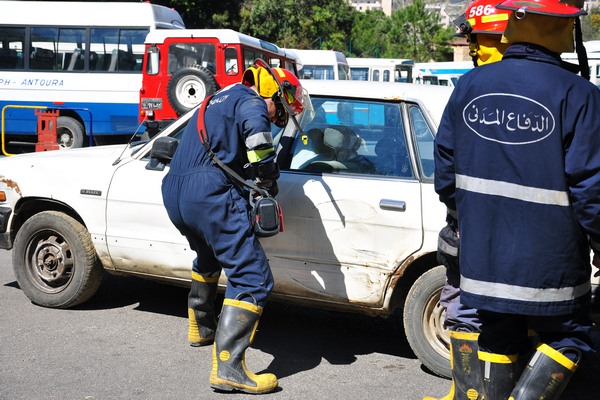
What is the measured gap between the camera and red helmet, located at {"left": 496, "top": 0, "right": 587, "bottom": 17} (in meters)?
2.98

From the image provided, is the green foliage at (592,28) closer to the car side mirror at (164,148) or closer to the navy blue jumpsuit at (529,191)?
the car side mirror at (164,148)

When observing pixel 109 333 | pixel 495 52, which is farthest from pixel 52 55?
pixel 495 52

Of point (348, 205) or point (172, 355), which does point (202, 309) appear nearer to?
point (172, 355)

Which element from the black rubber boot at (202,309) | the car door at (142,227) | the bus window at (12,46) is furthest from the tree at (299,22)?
the black rubber boot at (202,309)

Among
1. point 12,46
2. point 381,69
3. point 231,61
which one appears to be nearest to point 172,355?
point 231,61

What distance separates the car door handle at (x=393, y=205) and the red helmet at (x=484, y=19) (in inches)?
40.7

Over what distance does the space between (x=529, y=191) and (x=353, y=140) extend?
210 centimetres

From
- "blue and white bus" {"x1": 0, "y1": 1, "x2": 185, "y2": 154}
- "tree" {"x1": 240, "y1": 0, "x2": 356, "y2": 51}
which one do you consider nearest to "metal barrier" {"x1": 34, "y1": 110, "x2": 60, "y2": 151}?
"blue and white bus" {"x1": 0, "y1": 1, "x2": 185, "y2": 154}

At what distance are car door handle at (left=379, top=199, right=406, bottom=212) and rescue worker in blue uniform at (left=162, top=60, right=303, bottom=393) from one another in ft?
2.07

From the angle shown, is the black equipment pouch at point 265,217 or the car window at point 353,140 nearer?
the black equipment pouch at point 265,217

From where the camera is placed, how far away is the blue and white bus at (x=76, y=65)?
55.8 ft

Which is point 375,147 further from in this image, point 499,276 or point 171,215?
point 499,276

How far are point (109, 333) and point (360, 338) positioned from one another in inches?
64.7

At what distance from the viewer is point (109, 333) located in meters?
5.32
